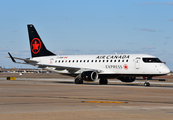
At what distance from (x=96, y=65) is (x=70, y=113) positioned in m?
30.7

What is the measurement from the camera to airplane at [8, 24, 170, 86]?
38.6 m

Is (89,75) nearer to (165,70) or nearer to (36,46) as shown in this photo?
(165,70)

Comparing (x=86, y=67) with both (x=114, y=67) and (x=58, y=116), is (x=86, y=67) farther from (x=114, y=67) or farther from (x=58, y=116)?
(x=58, y=116)

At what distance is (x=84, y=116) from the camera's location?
11.8 metres

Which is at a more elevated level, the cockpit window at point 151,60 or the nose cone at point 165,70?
the cockpit window at point 151,60

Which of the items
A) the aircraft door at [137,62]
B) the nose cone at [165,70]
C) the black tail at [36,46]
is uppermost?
the black tail at [36,46]

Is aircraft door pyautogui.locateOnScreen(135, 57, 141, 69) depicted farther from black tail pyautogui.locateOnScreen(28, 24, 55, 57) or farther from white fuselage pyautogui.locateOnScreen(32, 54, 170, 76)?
black tail pyautogui.locateOnScreen(28, 24, 55, 57)

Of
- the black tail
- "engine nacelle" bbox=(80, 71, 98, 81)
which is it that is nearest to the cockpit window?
"engine nacelle" bbox=(80, 71, 98, 81)

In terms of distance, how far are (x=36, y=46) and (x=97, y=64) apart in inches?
511

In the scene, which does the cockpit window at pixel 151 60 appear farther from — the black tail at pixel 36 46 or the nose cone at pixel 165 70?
the black tail at pixel 36 46

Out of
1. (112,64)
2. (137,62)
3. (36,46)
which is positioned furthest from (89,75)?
(36,46)

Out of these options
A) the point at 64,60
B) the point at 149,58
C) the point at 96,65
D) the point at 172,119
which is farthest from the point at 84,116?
the point at 64,60

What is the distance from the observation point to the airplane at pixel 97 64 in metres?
38.6

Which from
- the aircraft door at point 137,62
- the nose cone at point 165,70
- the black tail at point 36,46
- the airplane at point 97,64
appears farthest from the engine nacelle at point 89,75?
the black tail at point 36,46
